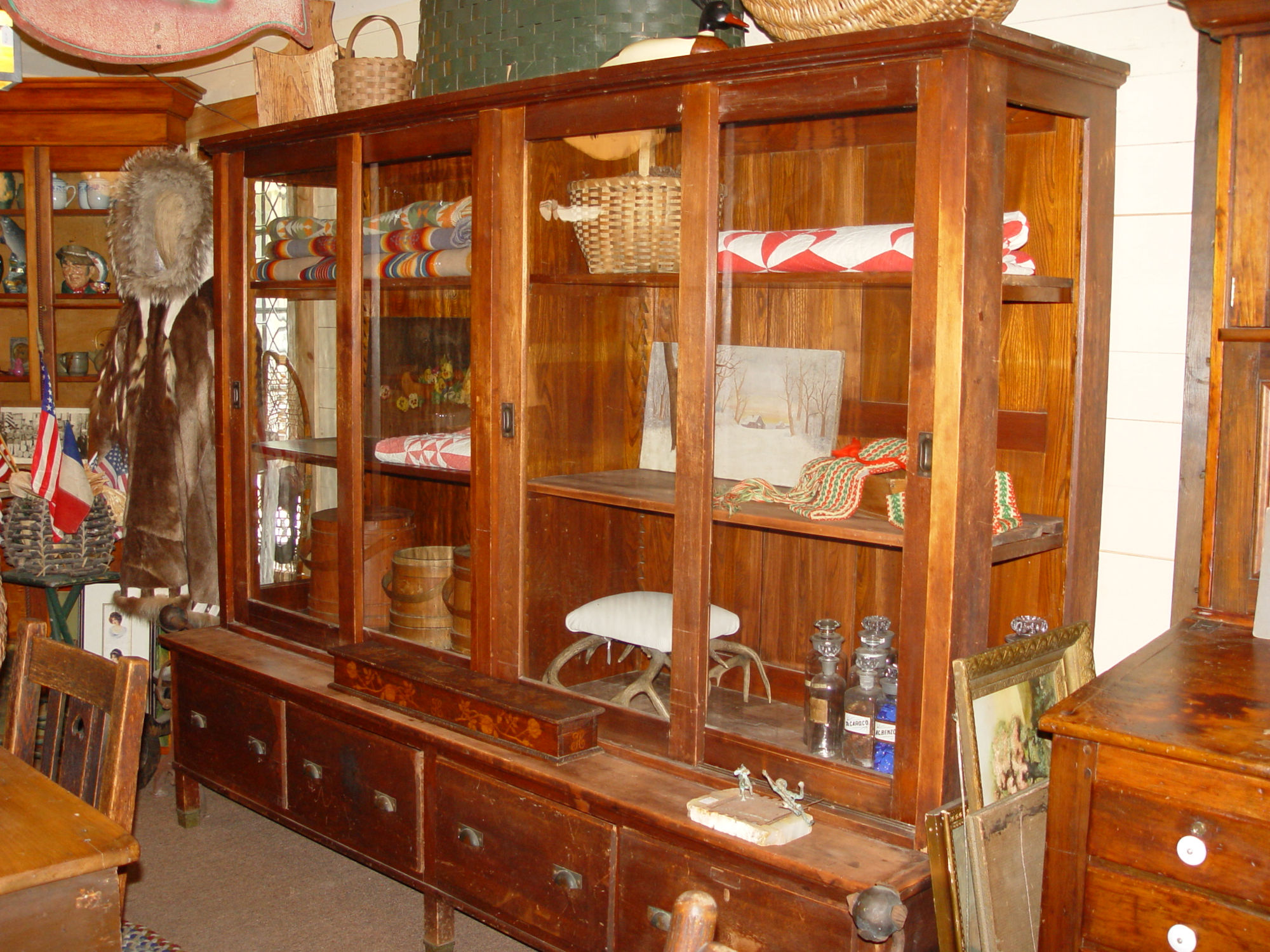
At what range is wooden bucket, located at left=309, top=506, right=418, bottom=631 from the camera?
9.45 ft

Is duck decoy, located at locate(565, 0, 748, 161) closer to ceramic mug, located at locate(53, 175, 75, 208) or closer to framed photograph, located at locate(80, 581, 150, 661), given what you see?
framed photograph, located at locate(80, 581, 150, 661)

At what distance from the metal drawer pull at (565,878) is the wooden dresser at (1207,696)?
2.99 ft

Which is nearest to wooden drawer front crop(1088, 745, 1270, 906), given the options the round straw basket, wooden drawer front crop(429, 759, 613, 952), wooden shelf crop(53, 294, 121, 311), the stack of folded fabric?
wooden drawer front crop(429, 759, 613, 952)

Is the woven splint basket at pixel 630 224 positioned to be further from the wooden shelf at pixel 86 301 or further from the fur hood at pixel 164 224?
the wooden shelf at pixel 86 301

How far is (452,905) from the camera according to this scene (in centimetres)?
255

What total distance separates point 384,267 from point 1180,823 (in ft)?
6.83

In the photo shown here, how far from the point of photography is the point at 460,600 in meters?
2.70

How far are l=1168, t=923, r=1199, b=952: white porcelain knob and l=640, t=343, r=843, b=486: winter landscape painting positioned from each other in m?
0.93

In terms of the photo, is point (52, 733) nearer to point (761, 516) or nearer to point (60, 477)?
point (761, 516)

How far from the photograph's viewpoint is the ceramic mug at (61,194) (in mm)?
4418

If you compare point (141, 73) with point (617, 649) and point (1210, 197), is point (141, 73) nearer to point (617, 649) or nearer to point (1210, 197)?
point (617, 649)

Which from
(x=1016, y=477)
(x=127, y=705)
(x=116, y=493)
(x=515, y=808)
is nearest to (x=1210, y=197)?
(x=1016, y=477)

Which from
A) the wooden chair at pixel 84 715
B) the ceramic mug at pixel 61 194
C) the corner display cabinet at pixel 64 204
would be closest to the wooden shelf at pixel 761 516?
the wooden chair at pixel 84 715

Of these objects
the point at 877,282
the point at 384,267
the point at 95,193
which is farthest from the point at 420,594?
the point at 95,193
